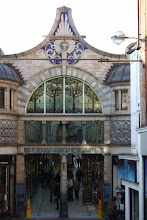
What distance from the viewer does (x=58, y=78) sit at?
3191cm

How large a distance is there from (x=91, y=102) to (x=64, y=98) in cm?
161

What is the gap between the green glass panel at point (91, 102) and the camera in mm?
31719

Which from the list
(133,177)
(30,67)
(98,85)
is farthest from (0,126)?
(133,177)

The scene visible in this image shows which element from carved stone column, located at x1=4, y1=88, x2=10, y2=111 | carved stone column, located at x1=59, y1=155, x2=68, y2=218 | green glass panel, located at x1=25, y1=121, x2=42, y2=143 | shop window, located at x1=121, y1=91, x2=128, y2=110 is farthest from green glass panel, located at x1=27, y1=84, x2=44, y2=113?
shop window, located at x1=121, y1=91, x2=128, y2=110

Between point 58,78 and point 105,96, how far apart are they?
2.98 meters

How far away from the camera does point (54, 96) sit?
3172 cm

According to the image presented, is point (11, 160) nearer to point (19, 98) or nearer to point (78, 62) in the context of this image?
point (19, 98)

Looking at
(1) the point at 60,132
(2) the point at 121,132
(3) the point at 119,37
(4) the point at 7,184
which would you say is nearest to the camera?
(3) the point at 119,37

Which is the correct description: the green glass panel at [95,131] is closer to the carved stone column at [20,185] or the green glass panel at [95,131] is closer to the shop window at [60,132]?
the shop window at [60,132]

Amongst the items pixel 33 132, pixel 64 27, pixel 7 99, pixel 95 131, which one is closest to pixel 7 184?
pixel 33 132

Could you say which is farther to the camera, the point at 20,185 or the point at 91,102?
the point at 91,102

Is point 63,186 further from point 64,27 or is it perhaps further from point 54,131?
point 64,27

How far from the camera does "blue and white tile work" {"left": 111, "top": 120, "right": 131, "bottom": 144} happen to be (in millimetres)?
31031

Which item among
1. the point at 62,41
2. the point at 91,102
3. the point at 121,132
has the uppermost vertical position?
the point at 62,41
